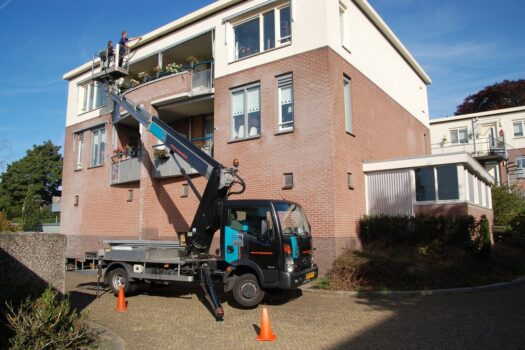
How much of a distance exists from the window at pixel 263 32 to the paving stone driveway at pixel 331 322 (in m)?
9.35

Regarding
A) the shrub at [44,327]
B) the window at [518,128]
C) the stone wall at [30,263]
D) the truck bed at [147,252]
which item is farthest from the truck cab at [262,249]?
the window at [518,128]

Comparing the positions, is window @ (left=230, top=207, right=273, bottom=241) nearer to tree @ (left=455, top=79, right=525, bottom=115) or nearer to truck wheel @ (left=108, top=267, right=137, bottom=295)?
truck wheel @ (left=108, top=267, right=137, bottom=295)

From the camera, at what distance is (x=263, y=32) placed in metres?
16.0

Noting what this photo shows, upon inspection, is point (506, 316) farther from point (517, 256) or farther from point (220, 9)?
point (220, 9)

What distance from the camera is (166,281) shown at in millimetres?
10508

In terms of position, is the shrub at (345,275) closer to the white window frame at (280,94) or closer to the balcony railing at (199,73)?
the white window frame at (280,94)

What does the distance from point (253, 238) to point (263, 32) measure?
9434 mm

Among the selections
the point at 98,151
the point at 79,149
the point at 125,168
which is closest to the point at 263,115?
the point at 125,168

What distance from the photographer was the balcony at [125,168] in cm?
1973

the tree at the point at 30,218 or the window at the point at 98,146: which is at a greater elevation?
the window at the point at 98,146

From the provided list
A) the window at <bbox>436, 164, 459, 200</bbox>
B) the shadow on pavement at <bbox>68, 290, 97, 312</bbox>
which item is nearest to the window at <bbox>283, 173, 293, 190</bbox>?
the window at <bbox>436, 164, 459, 200</bbox>

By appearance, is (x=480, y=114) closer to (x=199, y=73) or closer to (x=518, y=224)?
(x=518, y=224)

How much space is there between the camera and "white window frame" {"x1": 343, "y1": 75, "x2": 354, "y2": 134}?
49.5 ft

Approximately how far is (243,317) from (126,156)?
14.4 meters
